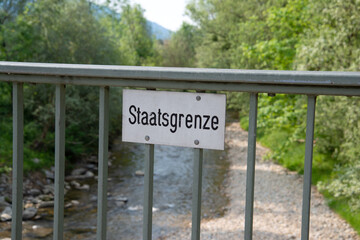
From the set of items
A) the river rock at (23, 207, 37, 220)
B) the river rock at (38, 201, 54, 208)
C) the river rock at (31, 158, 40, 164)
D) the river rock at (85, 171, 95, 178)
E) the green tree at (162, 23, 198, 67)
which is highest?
the green tree at (162, 23, 198, 67)

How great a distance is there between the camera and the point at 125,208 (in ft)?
35.5

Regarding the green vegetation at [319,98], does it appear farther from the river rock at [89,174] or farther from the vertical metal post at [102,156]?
the vertical metal post at [102,156]

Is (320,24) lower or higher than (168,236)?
higher

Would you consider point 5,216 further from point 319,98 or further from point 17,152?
point 17,152

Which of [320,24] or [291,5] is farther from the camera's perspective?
[291,5]

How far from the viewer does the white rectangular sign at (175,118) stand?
1.37 meters

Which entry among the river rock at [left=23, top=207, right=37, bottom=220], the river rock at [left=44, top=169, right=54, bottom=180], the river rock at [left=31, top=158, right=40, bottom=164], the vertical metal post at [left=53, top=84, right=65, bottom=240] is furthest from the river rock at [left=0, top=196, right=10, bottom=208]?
the vertical metal post at [left=53, top=84, right=65, bottom=240]

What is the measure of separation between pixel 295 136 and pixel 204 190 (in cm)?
303

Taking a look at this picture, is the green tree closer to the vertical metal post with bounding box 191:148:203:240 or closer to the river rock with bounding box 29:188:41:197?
the river rock with bounding box 29:188:41:197

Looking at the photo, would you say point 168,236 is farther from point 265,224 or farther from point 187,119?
point 187,119

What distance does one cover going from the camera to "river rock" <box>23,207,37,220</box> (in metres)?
10.2

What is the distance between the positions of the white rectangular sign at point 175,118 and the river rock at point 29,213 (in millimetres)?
9583

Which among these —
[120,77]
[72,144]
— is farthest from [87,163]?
[120,77]

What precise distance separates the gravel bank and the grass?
0.56 ft
